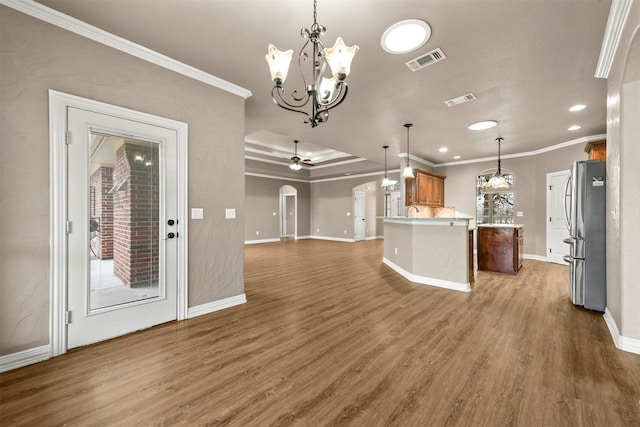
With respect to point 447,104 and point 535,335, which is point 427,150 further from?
point 535,335

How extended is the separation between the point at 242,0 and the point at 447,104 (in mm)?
3243

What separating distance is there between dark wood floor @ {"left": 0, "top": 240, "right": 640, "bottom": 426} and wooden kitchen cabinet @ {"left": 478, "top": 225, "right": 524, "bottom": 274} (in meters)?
1.81

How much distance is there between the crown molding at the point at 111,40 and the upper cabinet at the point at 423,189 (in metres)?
5.34

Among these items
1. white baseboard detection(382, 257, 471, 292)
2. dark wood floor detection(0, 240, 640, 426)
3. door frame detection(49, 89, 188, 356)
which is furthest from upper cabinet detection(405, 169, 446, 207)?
door frame detection(49, 89, 188, 356)

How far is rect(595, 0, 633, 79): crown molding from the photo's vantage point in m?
2.08

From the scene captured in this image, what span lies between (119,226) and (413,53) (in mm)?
3425

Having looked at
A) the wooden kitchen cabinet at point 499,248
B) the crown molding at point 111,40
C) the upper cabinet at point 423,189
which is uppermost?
the crown molding at point 111,40

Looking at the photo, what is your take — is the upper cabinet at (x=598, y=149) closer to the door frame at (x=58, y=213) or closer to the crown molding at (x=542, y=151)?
the crown molding at (x=542, y=151)

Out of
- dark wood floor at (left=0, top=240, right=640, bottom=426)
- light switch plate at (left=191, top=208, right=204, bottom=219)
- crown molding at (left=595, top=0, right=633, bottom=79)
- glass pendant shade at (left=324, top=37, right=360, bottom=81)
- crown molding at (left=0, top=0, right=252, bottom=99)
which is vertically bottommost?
dark wood floor at (left=0, top=240, right=640, bottom=426)

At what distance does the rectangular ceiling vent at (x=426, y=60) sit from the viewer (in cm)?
278

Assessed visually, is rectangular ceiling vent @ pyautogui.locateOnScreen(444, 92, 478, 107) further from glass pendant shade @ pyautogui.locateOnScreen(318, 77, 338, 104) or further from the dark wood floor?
the dark wood floor

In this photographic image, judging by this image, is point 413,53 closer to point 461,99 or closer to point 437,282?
point 461,99

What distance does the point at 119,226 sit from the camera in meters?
2.66

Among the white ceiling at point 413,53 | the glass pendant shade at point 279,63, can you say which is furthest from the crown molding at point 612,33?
the glass pendant shade at point 279,63
